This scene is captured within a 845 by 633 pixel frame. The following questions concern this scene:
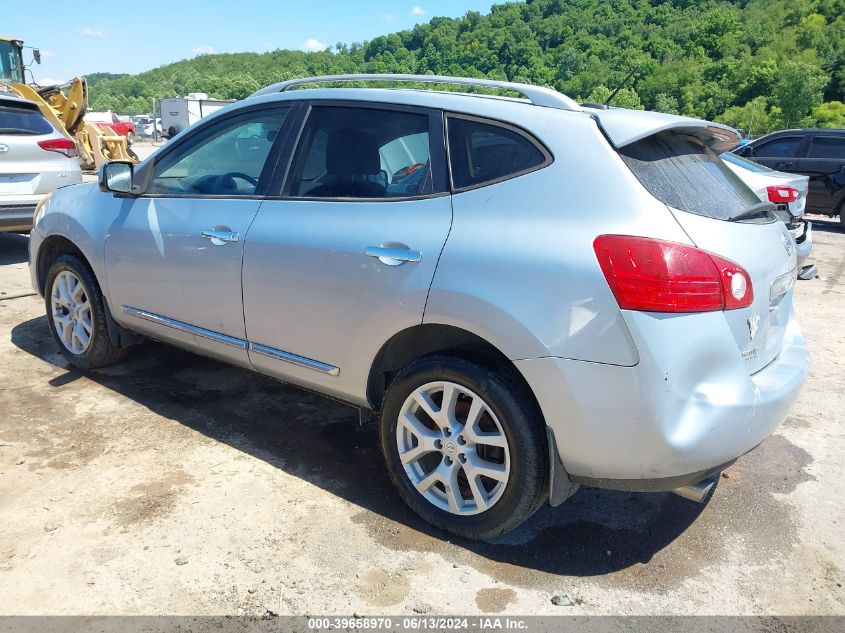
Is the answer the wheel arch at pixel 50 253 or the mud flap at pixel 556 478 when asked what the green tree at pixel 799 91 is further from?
the mud flap at pixel 556 478

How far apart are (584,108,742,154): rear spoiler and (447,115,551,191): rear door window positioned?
0.80 feet

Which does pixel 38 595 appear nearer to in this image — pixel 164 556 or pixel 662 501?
pixel 164 556

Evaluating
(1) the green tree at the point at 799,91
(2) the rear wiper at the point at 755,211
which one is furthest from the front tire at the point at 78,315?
(1) the green tree at the point at 799,91

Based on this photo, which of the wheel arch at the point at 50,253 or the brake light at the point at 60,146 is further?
the brake light at the point at 60,146

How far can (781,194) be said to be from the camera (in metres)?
6.94

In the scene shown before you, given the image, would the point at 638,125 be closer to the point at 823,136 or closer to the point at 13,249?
the point at 13,249

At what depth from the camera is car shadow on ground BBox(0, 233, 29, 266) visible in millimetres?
7836

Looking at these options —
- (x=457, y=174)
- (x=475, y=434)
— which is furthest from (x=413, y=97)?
(x=475, y=434)

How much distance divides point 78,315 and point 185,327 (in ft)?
3.90

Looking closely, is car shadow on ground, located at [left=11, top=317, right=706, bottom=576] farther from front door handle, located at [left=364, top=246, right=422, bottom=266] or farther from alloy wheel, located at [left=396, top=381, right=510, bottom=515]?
front door handle, located at [left=364, top=246, right=422, bottom=266]

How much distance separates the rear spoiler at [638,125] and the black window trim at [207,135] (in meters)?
1.50

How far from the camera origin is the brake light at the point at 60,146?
755 centimetres

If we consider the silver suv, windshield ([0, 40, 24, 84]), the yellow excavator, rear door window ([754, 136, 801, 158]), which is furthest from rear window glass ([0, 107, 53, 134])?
rear door window ([754, 136, 801, 158])

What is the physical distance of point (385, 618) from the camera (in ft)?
7.58
